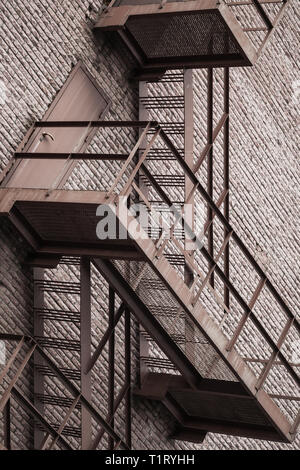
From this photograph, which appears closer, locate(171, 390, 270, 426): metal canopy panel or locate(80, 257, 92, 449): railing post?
locate(80, 257, 92, 449): railing post

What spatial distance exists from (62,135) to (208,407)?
3.48 metres

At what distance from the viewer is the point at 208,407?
535 inches

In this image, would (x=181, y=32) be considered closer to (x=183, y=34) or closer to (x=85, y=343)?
(x=183, y=34)

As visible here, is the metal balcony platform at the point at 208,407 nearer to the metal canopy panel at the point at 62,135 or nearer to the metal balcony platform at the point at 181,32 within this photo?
the metal canopy panel at the point at 62,135

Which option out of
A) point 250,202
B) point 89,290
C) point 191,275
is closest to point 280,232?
point 250,202

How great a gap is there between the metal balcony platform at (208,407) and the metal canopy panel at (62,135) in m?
2.68

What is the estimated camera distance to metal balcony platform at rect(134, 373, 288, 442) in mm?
12891

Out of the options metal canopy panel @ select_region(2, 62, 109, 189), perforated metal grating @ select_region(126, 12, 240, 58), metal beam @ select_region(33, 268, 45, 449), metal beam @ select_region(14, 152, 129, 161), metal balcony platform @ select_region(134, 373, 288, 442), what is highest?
perforated metal grating @ select_region(126, 12, 240, 58)

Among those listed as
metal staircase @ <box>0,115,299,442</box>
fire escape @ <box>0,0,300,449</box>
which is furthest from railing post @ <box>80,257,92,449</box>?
metal staircase @ <box>0,115,299,442</box>

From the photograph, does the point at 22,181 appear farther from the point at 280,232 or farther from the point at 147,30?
the point at 280,232

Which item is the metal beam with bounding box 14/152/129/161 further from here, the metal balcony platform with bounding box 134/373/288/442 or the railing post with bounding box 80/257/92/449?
the metal balcony platform with bounding box 134/373/288/442

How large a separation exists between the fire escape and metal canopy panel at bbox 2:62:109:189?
2 centimetres

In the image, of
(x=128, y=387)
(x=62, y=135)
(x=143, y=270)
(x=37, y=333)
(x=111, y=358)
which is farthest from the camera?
(x=128, y=387)

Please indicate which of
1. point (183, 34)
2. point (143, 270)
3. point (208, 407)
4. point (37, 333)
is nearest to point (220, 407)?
point (208, 407)
